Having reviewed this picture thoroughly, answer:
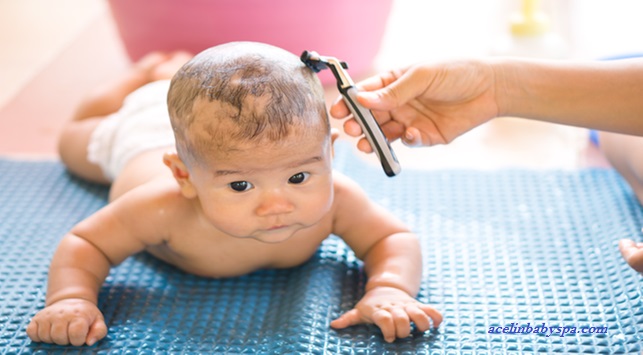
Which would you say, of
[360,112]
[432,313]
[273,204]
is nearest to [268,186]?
[273,204]

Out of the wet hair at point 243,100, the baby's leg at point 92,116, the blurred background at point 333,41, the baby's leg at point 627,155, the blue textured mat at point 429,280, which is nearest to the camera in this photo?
the wet hair at point 243,100

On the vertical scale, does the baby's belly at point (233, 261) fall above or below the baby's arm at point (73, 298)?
below

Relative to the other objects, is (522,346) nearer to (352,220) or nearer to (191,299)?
(352,220)

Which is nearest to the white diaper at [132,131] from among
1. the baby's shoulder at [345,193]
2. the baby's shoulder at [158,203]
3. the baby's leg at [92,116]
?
the baby's leg at [92,116]

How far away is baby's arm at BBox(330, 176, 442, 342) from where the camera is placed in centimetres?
104

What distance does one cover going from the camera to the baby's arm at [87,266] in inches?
40.7

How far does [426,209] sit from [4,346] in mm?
672

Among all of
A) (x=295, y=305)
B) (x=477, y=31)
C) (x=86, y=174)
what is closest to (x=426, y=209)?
(x=295, y=305)

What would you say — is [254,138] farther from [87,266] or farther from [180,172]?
[87,266]

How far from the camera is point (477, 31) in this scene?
7.60ft

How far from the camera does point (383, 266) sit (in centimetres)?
113

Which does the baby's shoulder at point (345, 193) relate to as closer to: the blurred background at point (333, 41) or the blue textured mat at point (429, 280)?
the blue textured mat at point (429, 280)

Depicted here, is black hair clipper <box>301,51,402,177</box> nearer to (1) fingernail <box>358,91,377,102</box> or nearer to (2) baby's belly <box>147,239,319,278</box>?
(1) fingernail <box>358,91,377,102</box>

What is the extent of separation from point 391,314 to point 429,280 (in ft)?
0.56
